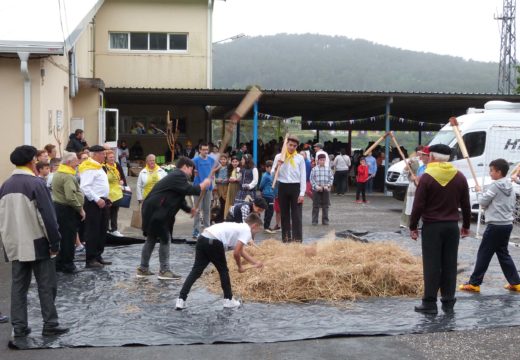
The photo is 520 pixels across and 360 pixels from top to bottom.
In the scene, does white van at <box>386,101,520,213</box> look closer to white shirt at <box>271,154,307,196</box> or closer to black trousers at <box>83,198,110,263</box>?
white shirt at <box>271,154,307,196</box>

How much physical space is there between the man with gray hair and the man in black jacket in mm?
1066

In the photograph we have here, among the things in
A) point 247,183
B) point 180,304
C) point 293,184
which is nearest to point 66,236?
point 180,304

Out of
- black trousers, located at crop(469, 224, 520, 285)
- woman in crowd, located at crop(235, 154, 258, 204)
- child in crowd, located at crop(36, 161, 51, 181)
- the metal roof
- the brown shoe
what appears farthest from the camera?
the metal roof

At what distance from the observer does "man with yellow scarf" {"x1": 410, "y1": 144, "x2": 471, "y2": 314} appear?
7.41 meters

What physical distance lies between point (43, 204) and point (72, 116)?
1451 centimetres

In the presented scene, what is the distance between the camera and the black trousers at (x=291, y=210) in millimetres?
11508

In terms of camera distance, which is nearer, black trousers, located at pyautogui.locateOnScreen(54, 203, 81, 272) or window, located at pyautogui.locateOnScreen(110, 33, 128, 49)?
black trousers, located at pyautogui.locateOnScreen(54, 203, 81, 272)

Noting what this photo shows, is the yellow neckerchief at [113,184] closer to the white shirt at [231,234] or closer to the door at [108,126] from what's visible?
the white shirt at [231,234]

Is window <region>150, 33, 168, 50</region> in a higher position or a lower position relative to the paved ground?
higher

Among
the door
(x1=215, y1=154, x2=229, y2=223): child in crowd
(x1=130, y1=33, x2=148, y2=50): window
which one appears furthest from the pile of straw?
(x1=130, y1=33, x2=148, y2=50): window

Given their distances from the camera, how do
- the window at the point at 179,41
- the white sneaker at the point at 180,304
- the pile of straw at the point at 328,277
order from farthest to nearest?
the window at the point at 179,41 → the pile of straw at the point at 328,277 → the white sneaker at the point at 180,304

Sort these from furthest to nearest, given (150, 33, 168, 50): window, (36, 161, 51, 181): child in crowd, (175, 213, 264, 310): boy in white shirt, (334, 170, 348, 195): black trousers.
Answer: (150, 33, 168, 50): window → (334, 170, 348, 195): black trousers → (36, 161, 51, 181): child in crowd → (175, 213, 264, 310): boy in white shirt

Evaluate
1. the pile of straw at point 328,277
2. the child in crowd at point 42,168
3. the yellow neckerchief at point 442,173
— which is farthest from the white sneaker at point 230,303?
the child in crowd at point 42,168

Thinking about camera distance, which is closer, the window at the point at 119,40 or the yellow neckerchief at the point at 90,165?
the yellow neckerchief at the point at 90,165
